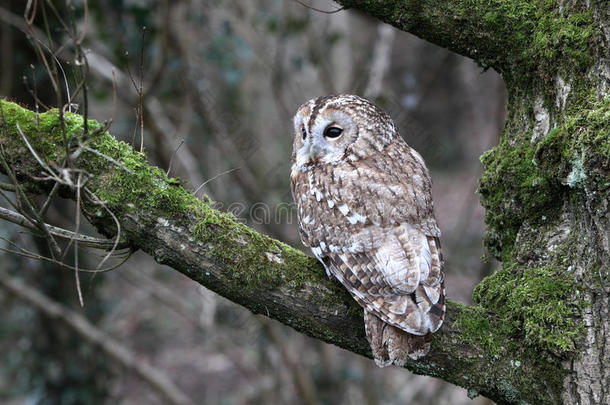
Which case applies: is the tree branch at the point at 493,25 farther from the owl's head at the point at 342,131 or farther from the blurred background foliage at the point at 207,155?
the blurred background foliage at the point at 207,155

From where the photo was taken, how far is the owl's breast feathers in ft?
8.58

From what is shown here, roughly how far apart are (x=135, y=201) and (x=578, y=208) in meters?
2.02

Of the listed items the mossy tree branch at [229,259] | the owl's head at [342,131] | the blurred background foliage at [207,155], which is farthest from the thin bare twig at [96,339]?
the mossy tree branch at [229,259]

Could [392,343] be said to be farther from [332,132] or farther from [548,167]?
[332,132]

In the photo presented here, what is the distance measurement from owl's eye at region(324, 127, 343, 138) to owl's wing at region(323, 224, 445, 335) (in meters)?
0.79

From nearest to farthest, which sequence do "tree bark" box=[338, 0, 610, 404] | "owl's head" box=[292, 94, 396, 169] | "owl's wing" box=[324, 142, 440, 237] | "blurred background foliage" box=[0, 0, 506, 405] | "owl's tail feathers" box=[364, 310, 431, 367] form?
"tree bark" box=[338, 0, 610, 404] < "owl's tail feathers" box=[364, 310, 431, 367] < "owl's wing" box=[324, 142, 440, 237] < "owl's head" box=[292, 94, 396, 169] < "blurred background foliage" box=[0, 0, 506, 405]

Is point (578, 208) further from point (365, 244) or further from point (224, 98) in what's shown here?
point (224, 98)

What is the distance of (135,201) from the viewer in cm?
244

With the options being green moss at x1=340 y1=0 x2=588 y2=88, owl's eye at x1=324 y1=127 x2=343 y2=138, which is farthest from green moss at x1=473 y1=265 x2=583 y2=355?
owl's eye at x1=324 y1=127 x2=343 y2=138

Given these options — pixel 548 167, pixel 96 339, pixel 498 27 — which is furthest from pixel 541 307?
pixel 96 339

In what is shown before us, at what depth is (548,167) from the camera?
249cm

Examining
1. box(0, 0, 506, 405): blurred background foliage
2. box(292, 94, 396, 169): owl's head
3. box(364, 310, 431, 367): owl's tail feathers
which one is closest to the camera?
box(364, 310, 431, 367): owl's tail feathers

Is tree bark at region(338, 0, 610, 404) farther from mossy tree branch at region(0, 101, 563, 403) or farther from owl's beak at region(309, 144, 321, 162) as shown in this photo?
owl's beak at region(309, 144, 321, 162)

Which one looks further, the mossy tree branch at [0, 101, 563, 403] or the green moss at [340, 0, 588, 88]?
the green moss at [340, 0, 588, 88]
